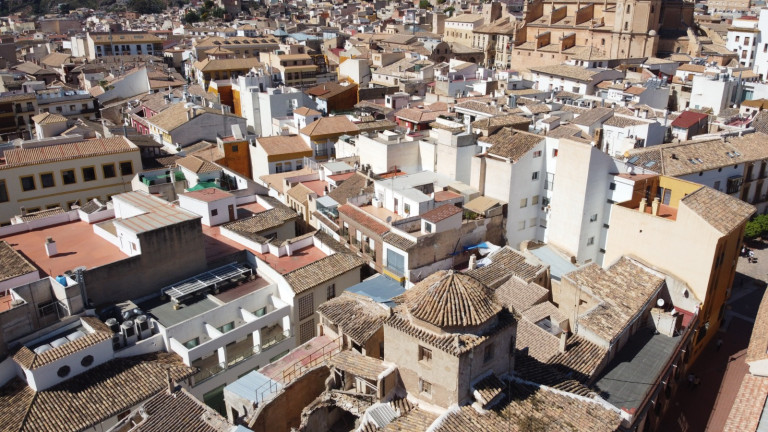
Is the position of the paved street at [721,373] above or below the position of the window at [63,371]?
below

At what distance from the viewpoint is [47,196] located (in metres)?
39.7

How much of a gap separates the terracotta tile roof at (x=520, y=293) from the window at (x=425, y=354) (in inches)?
400

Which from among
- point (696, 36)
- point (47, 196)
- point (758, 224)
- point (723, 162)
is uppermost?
point (696, 36)

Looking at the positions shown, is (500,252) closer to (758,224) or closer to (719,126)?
(758,224)

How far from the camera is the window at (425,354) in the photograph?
19.5 m

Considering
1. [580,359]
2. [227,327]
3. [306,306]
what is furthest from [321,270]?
[580,359]

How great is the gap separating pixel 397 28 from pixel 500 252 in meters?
97.6

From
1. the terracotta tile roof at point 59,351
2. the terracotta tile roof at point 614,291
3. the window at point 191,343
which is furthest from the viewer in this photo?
the terracotta tile roof at point 614,291

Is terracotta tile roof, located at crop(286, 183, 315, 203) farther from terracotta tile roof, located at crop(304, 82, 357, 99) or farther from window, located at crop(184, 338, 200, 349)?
terracotta tile roof, located at crop(304, 82, 357, 99)

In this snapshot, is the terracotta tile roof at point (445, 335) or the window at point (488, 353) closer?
the terracotta tile roof at point (445, 335)

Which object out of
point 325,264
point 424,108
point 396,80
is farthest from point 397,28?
point 325,264

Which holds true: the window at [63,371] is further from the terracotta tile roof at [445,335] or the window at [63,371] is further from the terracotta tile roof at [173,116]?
the terracotta tile roof at [173,116]

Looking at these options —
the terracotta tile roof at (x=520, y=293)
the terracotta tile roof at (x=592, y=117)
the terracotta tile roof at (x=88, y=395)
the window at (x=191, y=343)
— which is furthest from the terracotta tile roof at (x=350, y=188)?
the terracotta tile roof at (x=592, y=117)

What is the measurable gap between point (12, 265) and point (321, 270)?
553 inches
